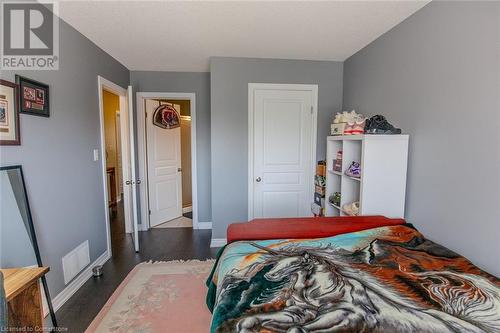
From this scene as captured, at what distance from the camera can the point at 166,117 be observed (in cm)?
419

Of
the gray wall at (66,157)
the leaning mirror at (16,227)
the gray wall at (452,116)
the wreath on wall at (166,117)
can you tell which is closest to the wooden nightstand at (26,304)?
the leaning mirror at (16,227)

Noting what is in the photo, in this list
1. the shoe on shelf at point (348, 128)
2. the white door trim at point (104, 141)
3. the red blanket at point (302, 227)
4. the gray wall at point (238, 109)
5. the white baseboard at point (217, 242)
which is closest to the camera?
the red blanket at point (302, 227)

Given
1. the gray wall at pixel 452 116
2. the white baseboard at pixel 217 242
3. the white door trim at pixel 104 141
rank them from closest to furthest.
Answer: the gray wall at pixel 452 116
the white door trim at pixel 104 141
the white baseboard at pixel 217 242

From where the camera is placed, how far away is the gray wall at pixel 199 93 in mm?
3787

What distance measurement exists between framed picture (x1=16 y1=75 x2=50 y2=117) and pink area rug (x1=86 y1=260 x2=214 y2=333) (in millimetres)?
1630

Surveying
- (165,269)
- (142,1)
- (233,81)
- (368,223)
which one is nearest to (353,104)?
(233,81)

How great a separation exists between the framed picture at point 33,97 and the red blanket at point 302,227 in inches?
66.3

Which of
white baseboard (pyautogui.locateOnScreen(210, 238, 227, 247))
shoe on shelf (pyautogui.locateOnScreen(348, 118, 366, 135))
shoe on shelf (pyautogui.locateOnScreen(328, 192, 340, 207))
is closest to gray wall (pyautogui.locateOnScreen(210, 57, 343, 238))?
white baseboard (pyautogui.locateOnScreen(210, 238, 227, 247))

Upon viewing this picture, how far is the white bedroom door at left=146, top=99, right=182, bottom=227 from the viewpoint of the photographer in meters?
4.00

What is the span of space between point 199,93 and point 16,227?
2.79 meters

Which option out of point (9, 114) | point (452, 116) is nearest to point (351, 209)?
point (452, 116)

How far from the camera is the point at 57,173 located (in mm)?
2129

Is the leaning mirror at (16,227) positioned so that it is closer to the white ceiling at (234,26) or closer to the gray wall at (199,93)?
the white ceiling at (234,26)

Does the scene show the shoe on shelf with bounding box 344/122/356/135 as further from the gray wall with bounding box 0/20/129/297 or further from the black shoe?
the gray wall with bounding box 0/20/129/297
